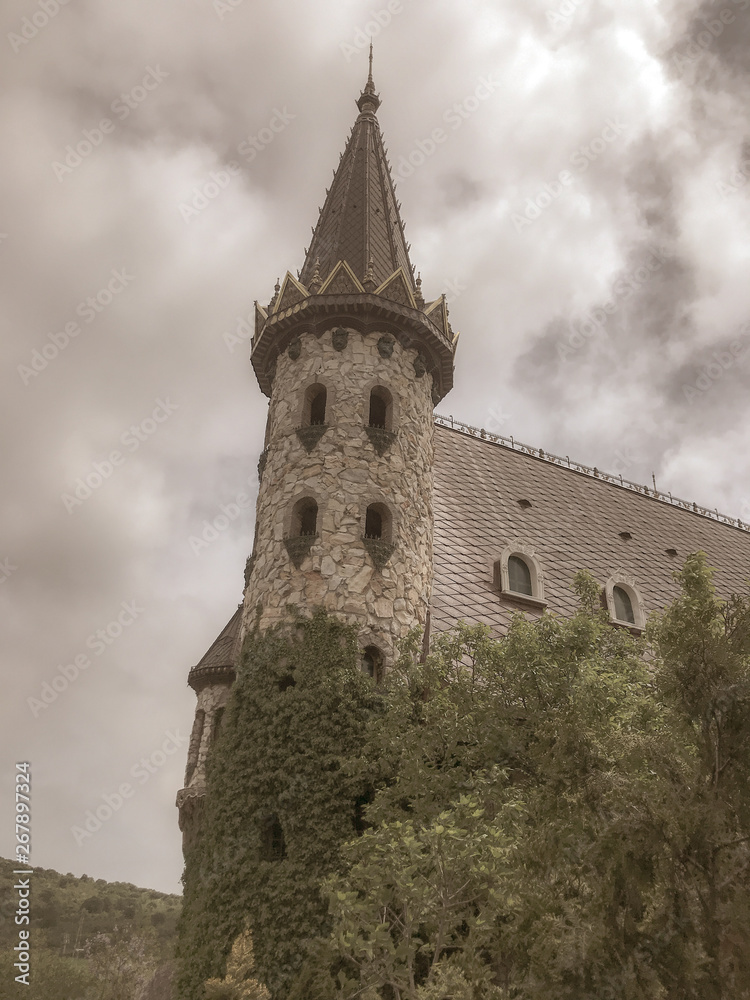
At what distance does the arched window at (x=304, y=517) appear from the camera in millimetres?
17828

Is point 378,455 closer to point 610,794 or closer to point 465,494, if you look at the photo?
point 465,494

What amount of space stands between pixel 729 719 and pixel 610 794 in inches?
53.8

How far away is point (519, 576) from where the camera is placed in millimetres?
22203

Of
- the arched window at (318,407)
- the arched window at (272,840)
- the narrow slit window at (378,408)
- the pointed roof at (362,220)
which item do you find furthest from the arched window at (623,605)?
the arched window at (272,840)

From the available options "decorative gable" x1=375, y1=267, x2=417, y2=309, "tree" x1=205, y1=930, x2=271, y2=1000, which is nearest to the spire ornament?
"decorative gable" x1=375, y1=267, x2=417, y2=309

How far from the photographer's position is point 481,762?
13109 millimetres

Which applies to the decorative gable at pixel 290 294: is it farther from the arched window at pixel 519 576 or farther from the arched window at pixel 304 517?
the arched window at pixel 519 576

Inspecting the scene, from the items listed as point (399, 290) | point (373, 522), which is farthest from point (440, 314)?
point (373, 522)

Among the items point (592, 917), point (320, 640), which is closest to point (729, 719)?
point (592, 917)

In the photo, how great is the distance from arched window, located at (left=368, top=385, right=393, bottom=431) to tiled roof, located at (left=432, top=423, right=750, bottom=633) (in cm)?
333

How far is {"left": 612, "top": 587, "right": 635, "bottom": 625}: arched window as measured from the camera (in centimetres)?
2391

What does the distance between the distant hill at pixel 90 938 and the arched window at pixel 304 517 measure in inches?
516

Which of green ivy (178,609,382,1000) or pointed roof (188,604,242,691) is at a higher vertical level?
pointed roof (188,604,242,691)

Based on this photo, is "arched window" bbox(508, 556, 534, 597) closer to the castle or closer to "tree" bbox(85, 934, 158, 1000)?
the castle
